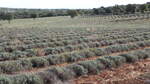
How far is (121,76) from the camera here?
29.8ft

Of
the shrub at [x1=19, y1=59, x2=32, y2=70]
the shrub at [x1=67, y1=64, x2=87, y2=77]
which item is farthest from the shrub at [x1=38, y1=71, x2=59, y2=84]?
the shrub at [x1=19, y1=59, x2=32, y2=70]

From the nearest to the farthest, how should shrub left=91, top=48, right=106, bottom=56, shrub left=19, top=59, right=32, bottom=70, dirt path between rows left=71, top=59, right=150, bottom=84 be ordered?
dirt path between rows left=71, top=59, right=150, bottom=84
shrub left=19, top=59, right=32, bottom=70
shrub left=91, top=48, right=106, bottom=56

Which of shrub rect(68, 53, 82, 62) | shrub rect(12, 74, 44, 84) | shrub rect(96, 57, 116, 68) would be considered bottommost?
shrub rect(68, 53, 82, 62)

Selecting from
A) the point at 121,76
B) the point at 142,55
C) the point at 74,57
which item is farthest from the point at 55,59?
the point at 142,55

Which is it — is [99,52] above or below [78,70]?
below

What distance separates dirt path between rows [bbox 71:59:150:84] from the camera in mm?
8305

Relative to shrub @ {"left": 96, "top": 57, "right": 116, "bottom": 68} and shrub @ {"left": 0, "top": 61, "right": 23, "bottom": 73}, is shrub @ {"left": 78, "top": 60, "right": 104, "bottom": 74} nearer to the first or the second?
shrub @ {"left": 96, "top": 57, "right": 116, "bottom": 68}

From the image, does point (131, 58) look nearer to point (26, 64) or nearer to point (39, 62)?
point (39, 62)

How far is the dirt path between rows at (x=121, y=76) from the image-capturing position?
8.30 m

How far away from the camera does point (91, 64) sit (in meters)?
9.89

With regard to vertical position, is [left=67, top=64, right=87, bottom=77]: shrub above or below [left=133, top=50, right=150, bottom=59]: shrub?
above

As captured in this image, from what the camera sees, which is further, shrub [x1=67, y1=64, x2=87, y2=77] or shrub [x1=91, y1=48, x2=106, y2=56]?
shrub [x1=91, y1=48, x2=106, y2=56]

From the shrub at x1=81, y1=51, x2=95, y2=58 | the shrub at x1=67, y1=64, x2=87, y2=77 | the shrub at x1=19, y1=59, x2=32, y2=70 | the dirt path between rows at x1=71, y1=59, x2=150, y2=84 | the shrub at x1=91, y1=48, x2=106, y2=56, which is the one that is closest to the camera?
the dirt path between rows at x1=71, y1=59, x2=150, y2=84

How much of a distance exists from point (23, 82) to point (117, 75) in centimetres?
378
